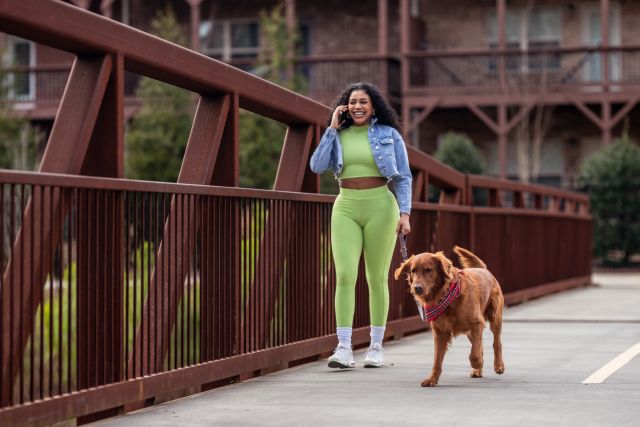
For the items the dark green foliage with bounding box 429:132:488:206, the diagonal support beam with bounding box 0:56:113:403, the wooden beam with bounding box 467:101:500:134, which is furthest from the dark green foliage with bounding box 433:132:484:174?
the diagonal support beam with bounding box 0:56:113:403

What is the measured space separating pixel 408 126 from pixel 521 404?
24.5m

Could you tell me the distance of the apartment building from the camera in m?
30.9

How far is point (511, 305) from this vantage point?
15.3 m

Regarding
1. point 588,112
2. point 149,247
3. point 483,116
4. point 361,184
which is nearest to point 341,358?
point 361,184

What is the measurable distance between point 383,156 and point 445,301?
1.02m

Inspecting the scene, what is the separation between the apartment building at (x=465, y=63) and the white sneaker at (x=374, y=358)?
2183cm

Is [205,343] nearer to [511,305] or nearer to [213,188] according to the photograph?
[213,188]

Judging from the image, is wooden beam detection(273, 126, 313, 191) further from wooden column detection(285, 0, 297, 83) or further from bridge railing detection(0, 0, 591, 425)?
wooden column detection(285, 0, 297, 83)

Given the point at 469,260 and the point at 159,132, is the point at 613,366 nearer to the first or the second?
the point at 469,260

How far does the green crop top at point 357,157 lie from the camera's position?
841 cm

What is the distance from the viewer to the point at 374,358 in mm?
8695

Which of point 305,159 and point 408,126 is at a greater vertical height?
point 408,126

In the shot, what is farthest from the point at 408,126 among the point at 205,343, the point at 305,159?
the point at 205,343

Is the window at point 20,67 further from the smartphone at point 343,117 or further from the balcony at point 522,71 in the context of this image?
the smartphone at point 343,117
